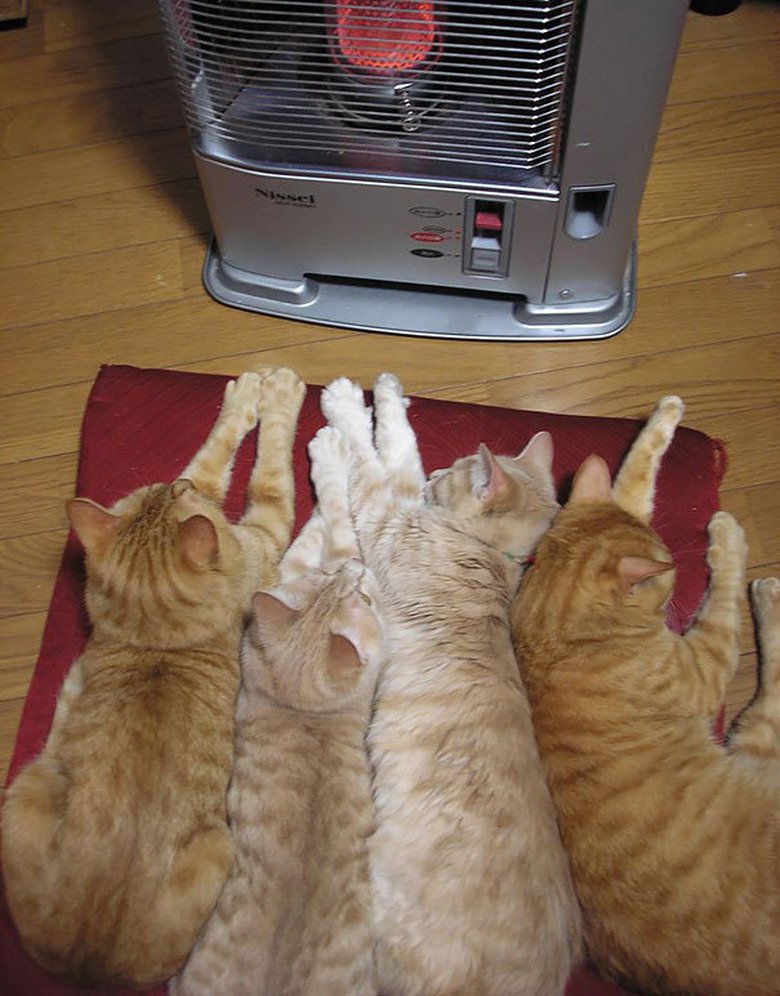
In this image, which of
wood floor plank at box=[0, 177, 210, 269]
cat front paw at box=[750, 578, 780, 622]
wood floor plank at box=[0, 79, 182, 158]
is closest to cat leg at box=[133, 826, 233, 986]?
cat front paw at box=[750, 578, 780, 622]

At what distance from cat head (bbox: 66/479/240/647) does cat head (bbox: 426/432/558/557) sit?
0.38 m

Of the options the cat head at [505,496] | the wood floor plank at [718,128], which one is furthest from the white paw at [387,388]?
the wood floor plank at [718,128]

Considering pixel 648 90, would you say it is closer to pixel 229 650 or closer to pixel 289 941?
pixel 229 650

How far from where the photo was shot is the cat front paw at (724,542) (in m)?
1.52

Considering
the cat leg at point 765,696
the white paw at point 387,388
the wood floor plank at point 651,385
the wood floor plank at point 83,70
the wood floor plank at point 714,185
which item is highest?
the wood floor plank at point 83,70

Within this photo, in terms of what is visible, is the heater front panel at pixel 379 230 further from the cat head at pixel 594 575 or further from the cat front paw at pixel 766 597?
the cat front paw at pixel 766 597

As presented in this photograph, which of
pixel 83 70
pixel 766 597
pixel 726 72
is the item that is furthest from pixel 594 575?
pixel 83 70

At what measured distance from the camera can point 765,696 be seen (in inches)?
56.5

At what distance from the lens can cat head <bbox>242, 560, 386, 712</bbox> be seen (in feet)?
4.12

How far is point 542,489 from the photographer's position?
1.46 meters

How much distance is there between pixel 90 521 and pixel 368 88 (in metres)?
0.80

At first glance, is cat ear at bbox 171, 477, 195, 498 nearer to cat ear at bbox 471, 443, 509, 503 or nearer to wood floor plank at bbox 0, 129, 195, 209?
cat ear at bbox 471, 443, 509, 503

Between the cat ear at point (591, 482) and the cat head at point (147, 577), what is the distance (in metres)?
0.54

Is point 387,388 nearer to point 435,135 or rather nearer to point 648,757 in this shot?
point 435,135
